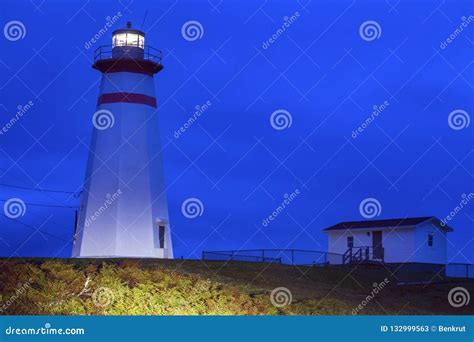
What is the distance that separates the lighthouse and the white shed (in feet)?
48.5

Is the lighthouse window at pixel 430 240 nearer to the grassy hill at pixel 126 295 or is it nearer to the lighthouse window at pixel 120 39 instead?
the lighthouse window at pixel 120 39

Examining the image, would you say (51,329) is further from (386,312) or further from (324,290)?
(324,290)

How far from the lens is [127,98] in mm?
34969

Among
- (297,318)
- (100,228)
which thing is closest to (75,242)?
(100,228)

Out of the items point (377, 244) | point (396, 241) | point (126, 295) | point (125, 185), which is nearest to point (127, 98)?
point (125, 185)

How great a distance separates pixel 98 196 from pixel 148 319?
62.5ft

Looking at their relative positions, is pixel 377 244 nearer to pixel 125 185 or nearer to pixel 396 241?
pixel 396 241

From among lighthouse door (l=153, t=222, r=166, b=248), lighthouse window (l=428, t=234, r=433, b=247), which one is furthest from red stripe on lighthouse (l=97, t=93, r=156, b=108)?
lighthouse window (l=428, t=234, r=433, b=247)

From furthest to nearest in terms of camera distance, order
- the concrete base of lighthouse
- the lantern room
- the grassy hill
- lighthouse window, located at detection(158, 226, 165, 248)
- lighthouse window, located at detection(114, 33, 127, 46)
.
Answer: lighthouse window, located at detection(114, 33, 127, 46) < the lantern room < lighthouse window, located at detection(158, 226, 165, 248) < the concrete base of lighthouse < the grassy hill

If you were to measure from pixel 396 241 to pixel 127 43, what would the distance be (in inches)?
786

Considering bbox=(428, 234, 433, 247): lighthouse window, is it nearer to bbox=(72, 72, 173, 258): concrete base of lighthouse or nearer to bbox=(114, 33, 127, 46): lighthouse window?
bbox=(72, 72, 173, 258): concrete base of lighthouse

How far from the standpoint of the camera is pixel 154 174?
3503cm

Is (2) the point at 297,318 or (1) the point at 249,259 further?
(1) the point at 249,259

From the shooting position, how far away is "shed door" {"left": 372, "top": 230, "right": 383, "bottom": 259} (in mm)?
45656
